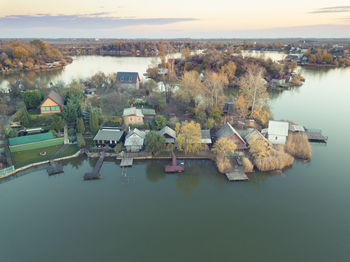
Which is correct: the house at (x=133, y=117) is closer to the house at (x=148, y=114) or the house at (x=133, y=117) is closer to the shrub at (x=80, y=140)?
the house at (x=148, y=114)

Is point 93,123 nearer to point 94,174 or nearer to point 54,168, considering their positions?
point 54,168

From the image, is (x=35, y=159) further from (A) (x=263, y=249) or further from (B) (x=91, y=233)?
(A) (x=263, y=249)

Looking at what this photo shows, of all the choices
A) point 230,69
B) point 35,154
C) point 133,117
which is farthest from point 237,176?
point 230,69

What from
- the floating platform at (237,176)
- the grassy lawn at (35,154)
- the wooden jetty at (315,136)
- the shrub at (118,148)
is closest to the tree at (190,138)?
the floating platform at (237,176)

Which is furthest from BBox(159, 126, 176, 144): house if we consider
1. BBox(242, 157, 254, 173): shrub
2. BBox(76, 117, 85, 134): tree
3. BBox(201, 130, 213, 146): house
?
BBox(76, 117, 85, 134): tree

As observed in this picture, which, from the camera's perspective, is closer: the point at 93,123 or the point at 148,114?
the point at 93,123

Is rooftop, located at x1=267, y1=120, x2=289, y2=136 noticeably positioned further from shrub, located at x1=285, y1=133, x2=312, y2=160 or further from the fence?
the fence
